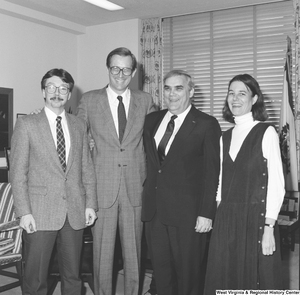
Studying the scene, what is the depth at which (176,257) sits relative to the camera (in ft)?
8.27

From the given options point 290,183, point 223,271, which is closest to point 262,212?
point 223,271

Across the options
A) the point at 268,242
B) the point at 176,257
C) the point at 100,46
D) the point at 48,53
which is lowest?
the point at 176,257

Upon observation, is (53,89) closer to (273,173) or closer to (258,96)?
(258,96)

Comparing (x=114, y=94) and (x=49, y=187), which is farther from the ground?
(x=114, y=94)

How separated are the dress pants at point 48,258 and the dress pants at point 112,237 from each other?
198mm

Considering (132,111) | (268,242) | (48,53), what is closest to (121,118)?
(132,111)

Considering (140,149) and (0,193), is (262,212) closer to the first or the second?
(140,149)

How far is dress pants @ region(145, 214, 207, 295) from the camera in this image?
2.49 metres

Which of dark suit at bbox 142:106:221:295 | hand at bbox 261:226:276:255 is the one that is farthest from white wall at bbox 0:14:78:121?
hand at bbox 261:226:276:255

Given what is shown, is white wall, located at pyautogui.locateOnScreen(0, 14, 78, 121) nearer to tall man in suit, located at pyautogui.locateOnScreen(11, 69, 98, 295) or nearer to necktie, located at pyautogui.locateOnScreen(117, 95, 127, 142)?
necktie, located at pyautogui.locateOnScreen(117, 95, 127, 142)

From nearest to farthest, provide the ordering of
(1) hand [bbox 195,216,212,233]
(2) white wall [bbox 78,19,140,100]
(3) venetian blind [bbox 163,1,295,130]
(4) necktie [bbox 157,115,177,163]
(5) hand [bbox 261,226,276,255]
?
(5) hand [bbox 261,226,276,255] → (1) hand [bbox 195,216,212,233] → (4) necktie [bbox 157,115,177,163] → (3) venetian blind [bbox 163,1,295,130] → (2) white wall [bbox 78,19,140,100]

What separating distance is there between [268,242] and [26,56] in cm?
460

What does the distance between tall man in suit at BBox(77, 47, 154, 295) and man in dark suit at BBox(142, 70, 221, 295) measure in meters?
0.14

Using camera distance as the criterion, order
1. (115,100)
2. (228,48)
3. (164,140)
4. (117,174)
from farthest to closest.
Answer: (228,48) → (115,100) → (117,174) → (164,140)
